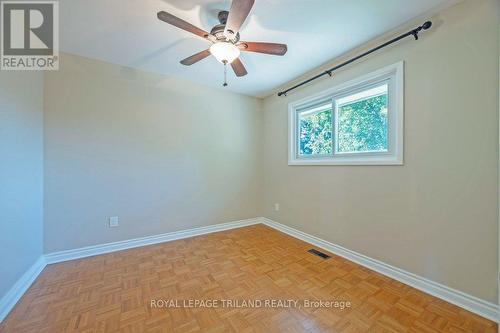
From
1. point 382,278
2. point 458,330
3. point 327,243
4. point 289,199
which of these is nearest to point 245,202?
point 289,199

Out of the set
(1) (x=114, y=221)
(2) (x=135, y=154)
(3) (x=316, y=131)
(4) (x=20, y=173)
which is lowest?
(1) (x=114, y=221)

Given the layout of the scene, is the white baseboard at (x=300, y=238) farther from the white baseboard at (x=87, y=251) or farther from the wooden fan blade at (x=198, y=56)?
the wooden fan blade at (x=198, y=56)

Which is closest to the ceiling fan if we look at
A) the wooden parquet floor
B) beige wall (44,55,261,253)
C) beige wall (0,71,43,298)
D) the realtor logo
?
the realtor logo

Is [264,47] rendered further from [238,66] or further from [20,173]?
[20,173]

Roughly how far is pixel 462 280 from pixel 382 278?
56 cm

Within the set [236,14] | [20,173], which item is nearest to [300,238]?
[236,14]

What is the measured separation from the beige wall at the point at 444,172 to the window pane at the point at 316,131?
603mm

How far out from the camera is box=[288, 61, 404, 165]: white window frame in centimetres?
187

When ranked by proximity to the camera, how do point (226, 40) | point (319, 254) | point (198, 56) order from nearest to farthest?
1. point (226, 40)
2. point (198, 56)
3. point (319, 254)

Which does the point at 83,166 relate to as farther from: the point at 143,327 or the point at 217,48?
the point at 217,48

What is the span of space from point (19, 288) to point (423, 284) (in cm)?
341

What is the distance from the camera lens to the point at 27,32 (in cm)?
178

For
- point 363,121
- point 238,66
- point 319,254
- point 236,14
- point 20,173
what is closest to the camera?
point 236,14

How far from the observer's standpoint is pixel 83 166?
2.33 meters
